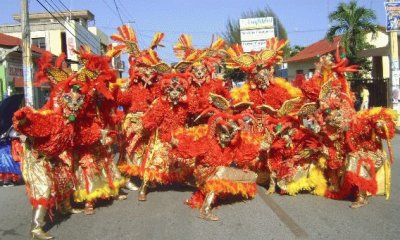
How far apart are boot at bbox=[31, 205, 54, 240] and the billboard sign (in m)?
14.0

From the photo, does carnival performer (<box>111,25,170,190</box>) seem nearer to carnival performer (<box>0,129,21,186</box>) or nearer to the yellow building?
carnival performer (<box>0,129,21,186</box>)

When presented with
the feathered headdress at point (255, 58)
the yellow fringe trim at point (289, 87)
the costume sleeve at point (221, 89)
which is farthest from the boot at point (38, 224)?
the yellow fringe trim at point (289, 87)

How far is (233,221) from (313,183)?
1.57 metres

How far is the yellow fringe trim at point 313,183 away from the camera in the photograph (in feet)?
21.3

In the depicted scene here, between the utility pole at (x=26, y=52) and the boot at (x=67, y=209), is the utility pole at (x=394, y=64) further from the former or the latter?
the boot at (x=67, y=209)

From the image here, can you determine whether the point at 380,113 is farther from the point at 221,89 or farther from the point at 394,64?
the point at 394,64

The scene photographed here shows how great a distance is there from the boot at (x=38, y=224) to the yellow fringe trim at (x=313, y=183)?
3.34 m

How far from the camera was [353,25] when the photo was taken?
22.5 metres

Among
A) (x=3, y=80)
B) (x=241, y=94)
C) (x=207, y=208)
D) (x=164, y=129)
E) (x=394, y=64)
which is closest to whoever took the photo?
(x=207, y=208)

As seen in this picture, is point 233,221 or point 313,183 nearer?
point 233,221

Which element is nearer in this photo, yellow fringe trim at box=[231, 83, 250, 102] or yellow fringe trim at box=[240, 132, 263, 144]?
yellow fringe trim at box=[240, 132, 263, 144]

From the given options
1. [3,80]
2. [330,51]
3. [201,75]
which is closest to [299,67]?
[330,51]

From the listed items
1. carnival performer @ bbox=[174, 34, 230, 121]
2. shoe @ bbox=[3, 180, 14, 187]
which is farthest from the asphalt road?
shoe @ bbox=[3, 180, 14, 187]

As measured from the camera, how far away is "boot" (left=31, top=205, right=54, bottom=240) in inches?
201
